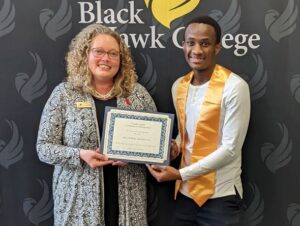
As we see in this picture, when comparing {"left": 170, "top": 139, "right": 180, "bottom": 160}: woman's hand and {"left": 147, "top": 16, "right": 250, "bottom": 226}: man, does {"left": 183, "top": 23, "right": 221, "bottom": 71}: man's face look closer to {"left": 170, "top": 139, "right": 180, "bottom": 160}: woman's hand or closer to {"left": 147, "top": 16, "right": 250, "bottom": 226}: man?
{"left": 147, "top": 16, "right": 250, "bottom": 226}: man

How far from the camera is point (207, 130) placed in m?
1.80

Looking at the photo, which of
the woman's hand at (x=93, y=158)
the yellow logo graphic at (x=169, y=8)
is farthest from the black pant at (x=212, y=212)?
the yellow logo graphic at (x=169, y=8)

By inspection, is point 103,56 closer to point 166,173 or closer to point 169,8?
point 169,8

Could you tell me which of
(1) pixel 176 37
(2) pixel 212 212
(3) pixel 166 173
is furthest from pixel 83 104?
(2) pixel 212 212

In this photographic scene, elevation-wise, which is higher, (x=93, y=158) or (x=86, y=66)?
(x=86, y=66)

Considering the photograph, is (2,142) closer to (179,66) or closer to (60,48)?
(60,48)

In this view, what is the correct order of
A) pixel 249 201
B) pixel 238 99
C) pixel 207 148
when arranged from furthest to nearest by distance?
pixel 249 201, pixel 207 148, pixel 238 99

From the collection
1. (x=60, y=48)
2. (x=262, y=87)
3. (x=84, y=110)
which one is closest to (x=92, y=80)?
(x=84, y=110)

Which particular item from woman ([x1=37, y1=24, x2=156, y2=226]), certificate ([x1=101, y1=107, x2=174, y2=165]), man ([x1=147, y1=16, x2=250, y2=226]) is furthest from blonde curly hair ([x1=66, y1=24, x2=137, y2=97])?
man ([x1=147, y1=16, x2=250, y2=226])

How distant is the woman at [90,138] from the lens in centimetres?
179

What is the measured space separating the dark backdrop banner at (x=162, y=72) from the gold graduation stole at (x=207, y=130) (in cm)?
30

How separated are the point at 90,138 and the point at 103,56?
0.39 m

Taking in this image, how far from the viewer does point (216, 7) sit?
2.03 metres

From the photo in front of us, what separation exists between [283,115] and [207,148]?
55cm
